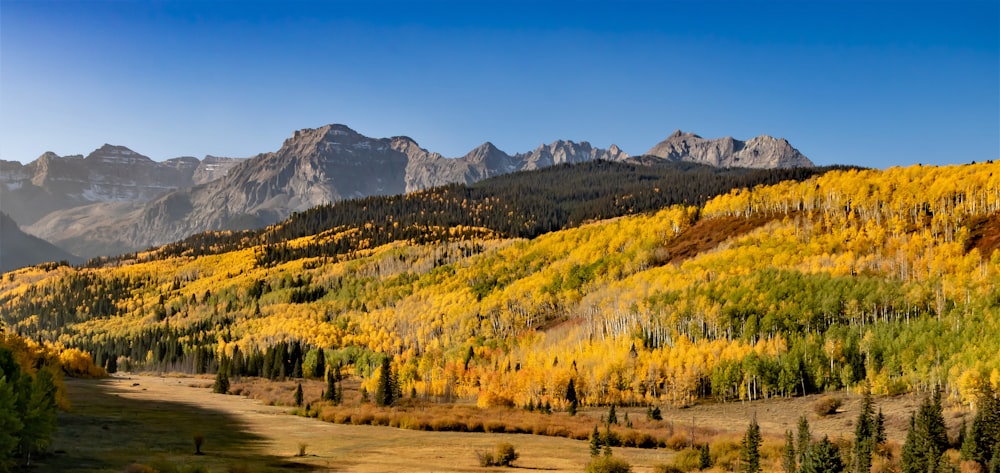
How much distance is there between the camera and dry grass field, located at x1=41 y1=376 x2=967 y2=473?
63562mm

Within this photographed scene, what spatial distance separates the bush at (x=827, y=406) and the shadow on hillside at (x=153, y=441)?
270ft

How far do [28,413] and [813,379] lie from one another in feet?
380

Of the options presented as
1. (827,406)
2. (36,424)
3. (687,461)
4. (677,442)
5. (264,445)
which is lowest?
(677,442)

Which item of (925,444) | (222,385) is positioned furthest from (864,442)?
(222,385)

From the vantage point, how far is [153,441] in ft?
248

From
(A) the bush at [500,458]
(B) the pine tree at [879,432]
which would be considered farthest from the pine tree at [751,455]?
(B) the pine tree at [879,432]

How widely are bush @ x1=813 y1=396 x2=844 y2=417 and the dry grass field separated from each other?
3.82 feet

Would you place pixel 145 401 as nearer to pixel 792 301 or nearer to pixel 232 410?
pixel 232 410

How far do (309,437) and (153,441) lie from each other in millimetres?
16545

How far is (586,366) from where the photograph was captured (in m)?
151

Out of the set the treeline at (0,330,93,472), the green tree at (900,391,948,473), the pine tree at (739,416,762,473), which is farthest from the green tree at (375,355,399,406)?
the green tree at (900,391,948,473)

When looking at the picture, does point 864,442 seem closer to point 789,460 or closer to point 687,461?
point 789,460

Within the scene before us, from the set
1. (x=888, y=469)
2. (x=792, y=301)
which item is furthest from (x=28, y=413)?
(x=792, y=301)

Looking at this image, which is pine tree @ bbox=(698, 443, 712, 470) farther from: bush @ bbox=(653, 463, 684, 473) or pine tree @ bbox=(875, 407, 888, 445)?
pine tree @ bbox=(875, 407, 888, 445)
